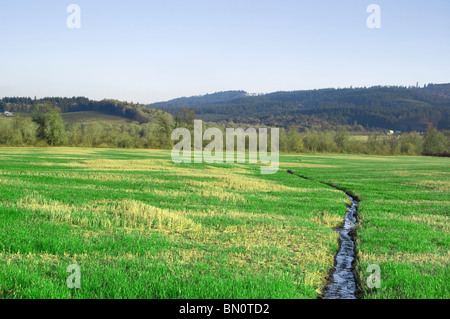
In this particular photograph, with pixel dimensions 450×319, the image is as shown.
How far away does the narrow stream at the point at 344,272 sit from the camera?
387 inches

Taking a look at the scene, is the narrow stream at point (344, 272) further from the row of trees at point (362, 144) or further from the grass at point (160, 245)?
the row of trees at point (362, 144)

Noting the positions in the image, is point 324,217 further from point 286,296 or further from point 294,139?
point 294,139

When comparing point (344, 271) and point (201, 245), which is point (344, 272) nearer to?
point (344, 271)

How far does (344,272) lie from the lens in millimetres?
11719

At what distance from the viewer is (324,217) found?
1992 cm

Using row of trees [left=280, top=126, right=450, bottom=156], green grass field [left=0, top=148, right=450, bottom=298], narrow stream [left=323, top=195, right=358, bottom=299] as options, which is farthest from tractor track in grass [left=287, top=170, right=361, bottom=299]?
row of trees [left=280, top=126, right=450, bottom=156]

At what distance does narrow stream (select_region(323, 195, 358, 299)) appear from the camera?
387 inches

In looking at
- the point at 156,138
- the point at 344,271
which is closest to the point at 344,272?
the point at 344,271

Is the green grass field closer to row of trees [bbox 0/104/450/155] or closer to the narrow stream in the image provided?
the narrow stream

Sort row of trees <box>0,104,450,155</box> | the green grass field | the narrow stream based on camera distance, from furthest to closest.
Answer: row of trees <box>0,104,450,155</box> < the narrow stream < the green grass field

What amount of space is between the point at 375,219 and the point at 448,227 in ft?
10.6

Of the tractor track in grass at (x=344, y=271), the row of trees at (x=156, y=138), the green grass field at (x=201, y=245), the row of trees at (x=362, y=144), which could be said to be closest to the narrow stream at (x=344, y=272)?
the tractor track in grass at (x=344, y=271)

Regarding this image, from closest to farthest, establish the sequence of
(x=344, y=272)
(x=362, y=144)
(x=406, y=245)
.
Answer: (x=344, y=272)
(x=406, y=245)
(x=362, y=144)
